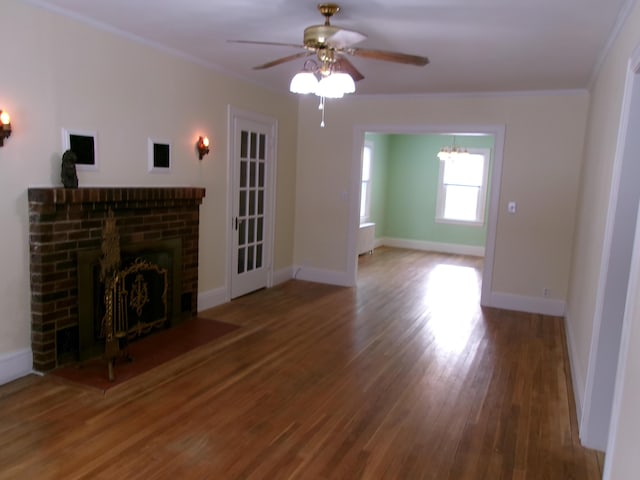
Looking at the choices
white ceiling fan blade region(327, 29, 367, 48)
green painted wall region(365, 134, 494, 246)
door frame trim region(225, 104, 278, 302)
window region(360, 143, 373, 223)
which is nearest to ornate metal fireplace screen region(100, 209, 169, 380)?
door frame trim region(225, 104, 278, 302)

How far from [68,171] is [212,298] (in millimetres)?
2242

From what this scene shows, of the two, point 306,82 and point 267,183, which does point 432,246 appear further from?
point 306,82

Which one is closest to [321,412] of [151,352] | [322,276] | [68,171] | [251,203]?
[151,352]

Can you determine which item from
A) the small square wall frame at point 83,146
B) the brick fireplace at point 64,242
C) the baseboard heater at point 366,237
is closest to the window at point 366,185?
the baseboard heater at point 366,237

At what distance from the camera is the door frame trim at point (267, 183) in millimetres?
5227

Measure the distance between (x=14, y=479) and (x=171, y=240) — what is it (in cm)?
243

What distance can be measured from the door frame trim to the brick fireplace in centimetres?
128

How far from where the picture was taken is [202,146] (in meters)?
4.76

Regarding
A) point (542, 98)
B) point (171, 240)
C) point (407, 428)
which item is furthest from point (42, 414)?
point (542, 98)

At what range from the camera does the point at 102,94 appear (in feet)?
12.3

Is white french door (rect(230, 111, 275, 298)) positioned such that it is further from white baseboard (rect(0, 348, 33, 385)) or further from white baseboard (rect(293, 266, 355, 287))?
white baseboard (rect(0, 348, 33, 385))

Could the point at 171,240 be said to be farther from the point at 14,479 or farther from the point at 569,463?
the point at 569,463

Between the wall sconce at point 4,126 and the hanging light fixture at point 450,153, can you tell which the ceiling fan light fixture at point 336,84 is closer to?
the wall sconce at point 4,126

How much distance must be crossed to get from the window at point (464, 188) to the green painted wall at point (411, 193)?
0.46 ft
